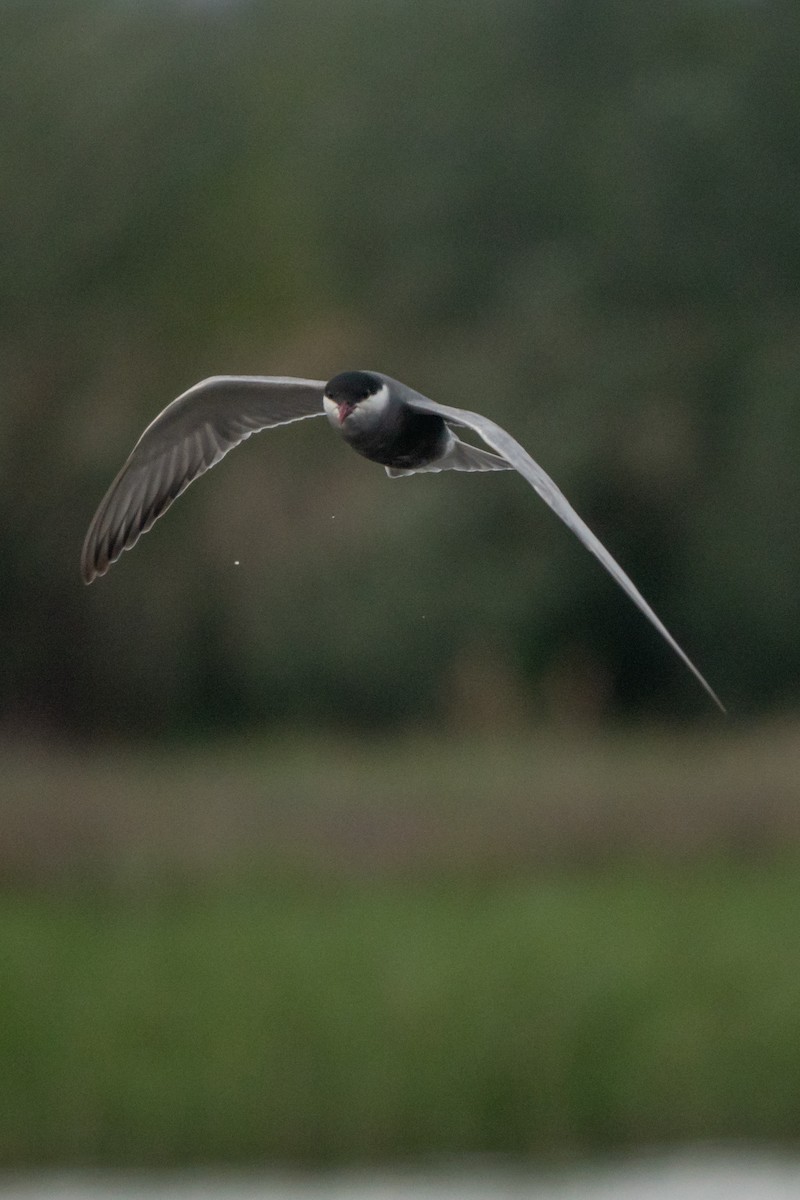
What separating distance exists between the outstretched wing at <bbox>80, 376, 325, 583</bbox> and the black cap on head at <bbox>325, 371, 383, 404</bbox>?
0.72 metres

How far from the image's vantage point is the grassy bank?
15594mm

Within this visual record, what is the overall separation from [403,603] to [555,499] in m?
21.5

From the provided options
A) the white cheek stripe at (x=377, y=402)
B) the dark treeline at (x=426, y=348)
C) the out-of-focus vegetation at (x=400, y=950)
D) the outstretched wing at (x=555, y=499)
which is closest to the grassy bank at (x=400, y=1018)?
the out-of-focus vegetation at (x=400, y=950)

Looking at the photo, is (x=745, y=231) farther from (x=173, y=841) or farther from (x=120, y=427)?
(x=173, y=841)

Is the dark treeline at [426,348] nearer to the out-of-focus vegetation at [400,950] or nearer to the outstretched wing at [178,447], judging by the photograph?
the out-of-focus vegetation at [400,950]

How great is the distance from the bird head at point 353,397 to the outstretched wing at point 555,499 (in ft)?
0.43

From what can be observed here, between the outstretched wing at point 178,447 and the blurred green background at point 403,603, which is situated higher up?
the outstretched wing at point 178,447

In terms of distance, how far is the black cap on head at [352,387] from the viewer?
17.2 feet

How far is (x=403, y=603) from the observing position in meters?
26.0

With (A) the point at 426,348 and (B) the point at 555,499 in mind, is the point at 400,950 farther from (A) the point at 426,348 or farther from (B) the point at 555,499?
(B) the point at 555,499

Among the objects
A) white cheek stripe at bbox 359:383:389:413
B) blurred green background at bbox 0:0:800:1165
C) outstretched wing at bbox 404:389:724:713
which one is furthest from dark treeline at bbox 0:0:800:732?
outstretched wing at bbox 404:389:724:713

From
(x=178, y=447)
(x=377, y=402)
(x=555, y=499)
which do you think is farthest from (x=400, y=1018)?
(x=555, y=499)

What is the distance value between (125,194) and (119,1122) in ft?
53.8

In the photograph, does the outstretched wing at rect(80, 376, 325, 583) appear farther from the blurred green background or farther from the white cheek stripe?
the blurred green background
